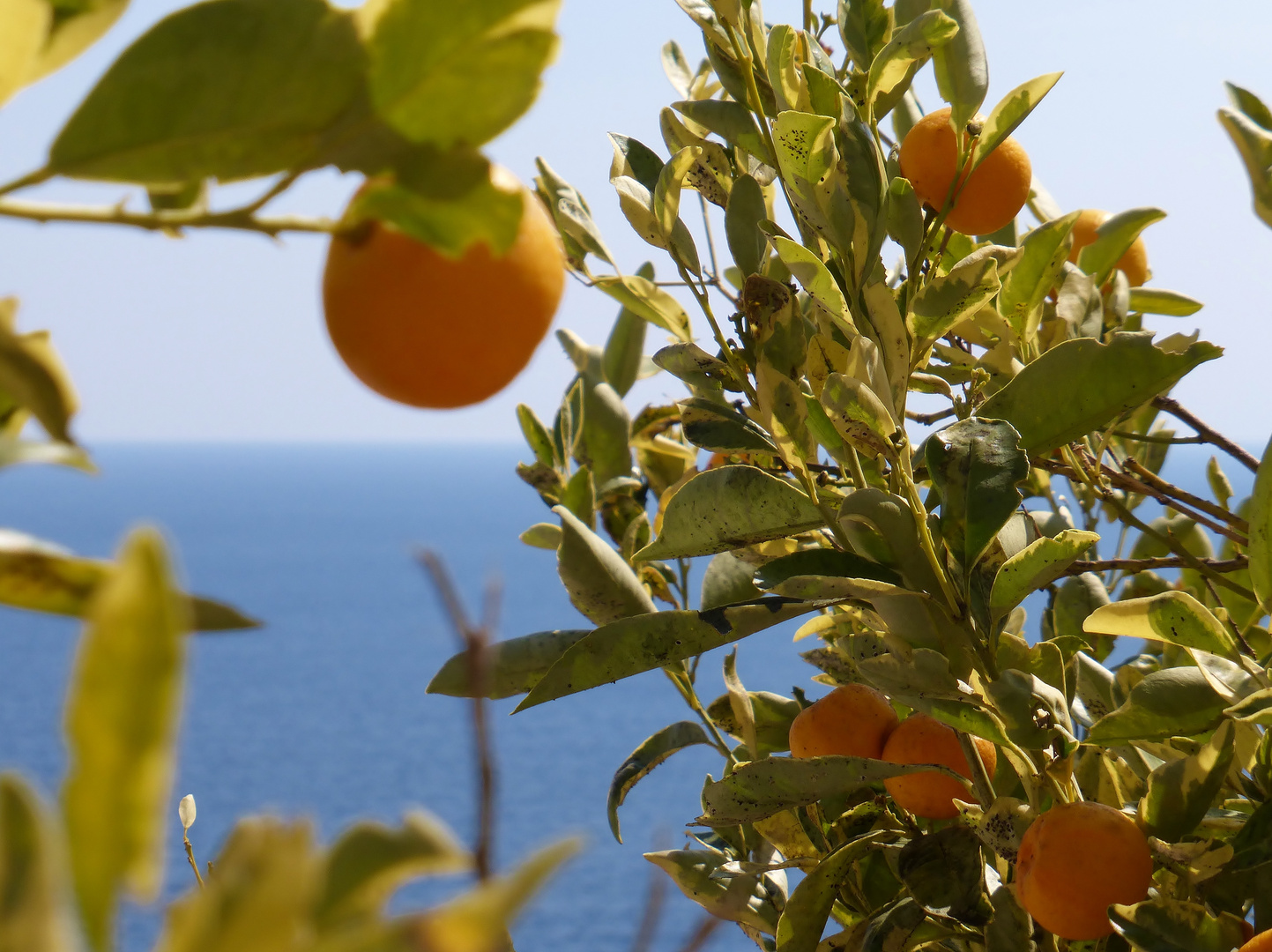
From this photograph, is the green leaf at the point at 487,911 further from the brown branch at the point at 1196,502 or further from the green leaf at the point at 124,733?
the brown branch at the point at 1196,502

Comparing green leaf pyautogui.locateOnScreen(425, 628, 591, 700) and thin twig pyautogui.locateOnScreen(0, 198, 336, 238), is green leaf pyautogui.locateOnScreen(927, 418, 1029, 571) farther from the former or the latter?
thin twig pyautogui.locateOnScreen(0, 198, 336, 238)

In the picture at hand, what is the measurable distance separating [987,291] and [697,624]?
259 mm

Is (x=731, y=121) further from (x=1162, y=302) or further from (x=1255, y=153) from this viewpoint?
(x=1162, y=302)

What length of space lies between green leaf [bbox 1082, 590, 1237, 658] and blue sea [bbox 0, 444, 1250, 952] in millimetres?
414

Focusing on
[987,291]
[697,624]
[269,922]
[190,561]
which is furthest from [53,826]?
[190,561]

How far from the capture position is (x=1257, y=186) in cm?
71

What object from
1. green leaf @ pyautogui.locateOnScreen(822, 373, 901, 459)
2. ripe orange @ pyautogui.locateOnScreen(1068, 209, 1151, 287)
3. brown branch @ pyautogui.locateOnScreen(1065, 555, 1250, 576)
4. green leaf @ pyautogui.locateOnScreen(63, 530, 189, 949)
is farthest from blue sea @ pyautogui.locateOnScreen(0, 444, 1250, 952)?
ripe orange @ pyautogui.locateOnScreen(1068, 209, 1151, 287)

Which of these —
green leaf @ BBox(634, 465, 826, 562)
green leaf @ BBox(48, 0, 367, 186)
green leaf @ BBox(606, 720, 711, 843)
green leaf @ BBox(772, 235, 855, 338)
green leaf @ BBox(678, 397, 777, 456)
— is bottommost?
green leaf @ BBox(606, 720, 711, 843)

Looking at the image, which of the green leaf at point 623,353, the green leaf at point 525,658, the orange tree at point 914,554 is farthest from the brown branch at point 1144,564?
the green leaf at point 623,353

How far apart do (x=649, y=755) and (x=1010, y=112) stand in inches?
18.9

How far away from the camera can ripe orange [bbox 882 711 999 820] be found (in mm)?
682

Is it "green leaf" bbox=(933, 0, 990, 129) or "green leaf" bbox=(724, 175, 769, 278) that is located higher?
"green leaf" bbox=(933, 0, 990, 129)

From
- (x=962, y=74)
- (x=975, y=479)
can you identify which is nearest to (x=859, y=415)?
(x=975, y=479)

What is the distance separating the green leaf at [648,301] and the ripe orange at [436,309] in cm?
42
